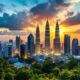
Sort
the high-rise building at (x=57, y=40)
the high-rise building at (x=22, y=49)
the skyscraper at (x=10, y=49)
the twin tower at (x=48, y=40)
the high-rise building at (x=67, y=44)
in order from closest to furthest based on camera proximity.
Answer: the high-rise building at (x=22, y=49) < the skyscraper at (x=10, y=49) < the high-rise building at (x=57, y=40) < the twin tower at (x=48, y=40) < the high-rise building at (x=67, y=44)

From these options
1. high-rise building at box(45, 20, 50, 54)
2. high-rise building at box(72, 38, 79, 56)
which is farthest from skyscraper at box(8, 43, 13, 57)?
high-rise building at box(72, 38, 79, 56)

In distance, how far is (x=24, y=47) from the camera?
37.7m

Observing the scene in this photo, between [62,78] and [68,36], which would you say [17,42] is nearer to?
[68,36]

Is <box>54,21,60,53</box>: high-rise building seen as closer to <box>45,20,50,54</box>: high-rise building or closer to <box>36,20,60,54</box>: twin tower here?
<box>36,20,60,54</box>: twin tower

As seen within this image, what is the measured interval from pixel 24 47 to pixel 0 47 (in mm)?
2599

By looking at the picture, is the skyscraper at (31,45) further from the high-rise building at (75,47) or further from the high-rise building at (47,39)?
the high-rise building at (75,47)

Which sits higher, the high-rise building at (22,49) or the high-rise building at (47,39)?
the high-rise building at (47,39)

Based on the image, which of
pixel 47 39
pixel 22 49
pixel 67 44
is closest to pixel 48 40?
pixel 47 39

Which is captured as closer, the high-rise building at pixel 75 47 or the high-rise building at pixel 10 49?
the high-rise building at pixel 10 49

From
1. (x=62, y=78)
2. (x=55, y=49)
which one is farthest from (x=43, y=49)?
(x=62, y=78)

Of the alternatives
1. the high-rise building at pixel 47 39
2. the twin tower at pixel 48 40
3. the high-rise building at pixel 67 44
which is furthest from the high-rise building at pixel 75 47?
the high-rise building at pixel 47 39

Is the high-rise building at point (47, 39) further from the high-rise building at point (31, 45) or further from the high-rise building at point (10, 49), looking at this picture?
the high-rise building at point (10, 49)

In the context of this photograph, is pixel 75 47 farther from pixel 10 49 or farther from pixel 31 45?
pixel 10 49

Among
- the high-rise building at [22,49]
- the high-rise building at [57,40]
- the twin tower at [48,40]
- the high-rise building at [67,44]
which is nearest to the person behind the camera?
the high-rise building at [22,49]
